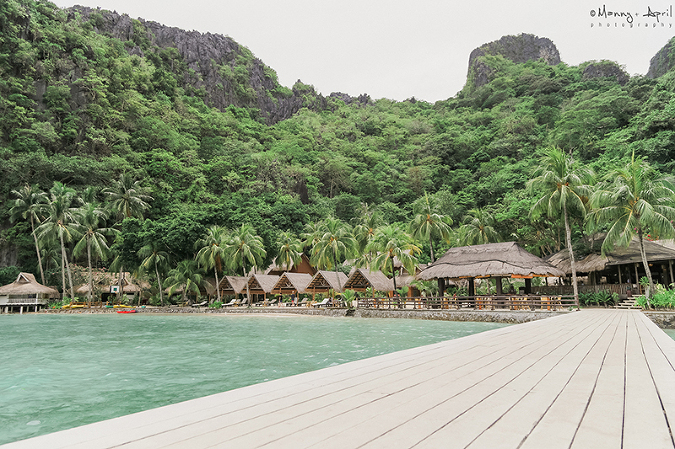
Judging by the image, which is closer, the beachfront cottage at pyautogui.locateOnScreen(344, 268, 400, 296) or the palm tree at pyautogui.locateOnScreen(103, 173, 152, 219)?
the beachfront cottage at pyautogui.locateOnScreen(344, 268, 400, 296)

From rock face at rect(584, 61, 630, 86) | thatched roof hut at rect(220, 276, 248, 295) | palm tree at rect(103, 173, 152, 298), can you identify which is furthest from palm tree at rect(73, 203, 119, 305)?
rock face at rect(584, 61, 630, 86)

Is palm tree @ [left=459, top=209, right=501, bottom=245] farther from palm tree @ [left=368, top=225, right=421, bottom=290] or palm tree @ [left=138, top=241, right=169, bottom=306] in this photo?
palm tree @ [left=138, top=241, right=169, bottom=306]

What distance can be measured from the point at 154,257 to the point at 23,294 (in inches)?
488

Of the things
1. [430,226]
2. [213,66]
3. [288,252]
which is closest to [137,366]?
[430,226]

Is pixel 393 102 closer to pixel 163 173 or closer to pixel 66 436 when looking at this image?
pixel 163 173

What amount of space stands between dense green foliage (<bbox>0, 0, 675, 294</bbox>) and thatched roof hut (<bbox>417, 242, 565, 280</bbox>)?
222 inches

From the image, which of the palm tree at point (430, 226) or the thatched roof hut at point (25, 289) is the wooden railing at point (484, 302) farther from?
the thatched roof hut at point (25, 289)

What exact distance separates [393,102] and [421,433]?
86.3m

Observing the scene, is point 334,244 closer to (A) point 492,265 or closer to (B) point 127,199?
(A) point 492,265

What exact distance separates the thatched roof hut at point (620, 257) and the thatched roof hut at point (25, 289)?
40.8 meters

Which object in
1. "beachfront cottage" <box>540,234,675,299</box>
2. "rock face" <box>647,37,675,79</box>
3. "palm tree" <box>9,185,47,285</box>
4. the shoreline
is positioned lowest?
the shoreline

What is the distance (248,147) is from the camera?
5275 centimetres

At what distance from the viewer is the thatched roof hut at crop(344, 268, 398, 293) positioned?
29.9 meters

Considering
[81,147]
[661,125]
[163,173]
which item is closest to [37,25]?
[81,147]
